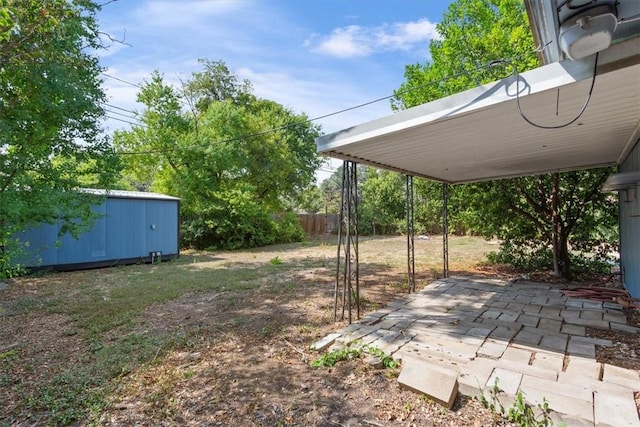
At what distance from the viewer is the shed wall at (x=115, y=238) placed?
738 cm

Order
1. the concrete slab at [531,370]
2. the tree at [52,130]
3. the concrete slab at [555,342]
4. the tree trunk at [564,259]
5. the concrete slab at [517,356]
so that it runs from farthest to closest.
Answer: the tree trunk at [564,259], the tree at [52,130], the concrete slab at [555,342], the concrete slab at [517,356], the concrete slab at [531,370]

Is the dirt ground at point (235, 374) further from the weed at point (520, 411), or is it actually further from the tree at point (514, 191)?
the tree at point (514, 191)

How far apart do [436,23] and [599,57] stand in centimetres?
994

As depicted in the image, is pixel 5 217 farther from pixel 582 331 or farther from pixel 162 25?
pixel 582 331

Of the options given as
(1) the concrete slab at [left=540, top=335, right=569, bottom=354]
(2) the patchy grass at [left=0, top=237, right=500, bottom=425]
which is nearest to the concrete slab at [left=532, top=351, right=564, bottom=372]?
(1) the concrete slab at [left=540, top=335, right=569, bottom=354]

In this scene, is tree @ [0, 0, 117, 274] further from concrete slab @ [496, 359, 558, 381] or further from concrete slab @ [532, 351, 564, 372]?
concrete slab @ [532, 351, 564, 372]

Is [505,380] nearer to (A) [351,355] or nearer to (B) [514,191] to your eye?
(A) [351,355]

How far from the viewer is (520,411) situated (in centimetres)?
199

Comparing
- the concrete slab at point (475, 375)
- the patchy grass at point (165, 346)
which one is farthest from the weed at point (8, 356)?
the concrete slab at point (475, 375)

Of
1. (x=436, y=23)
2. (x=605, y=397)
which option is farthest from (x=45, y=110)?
(x=436, y=23)

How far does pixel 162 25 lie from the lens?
4.02 metres

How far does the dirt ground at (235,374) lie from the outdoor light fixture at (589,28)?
213 centimetres

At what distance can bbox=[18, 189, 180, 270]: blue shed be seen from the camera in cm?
739

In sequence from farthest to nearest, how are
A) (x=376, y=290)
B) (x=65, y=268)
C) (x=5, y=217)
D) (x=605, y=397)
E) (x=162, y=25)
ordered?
(x=65, y=268)
(x=376, y=290)
(x=5, y=217)
(x=162, y=25)
(x=605, y=397)
